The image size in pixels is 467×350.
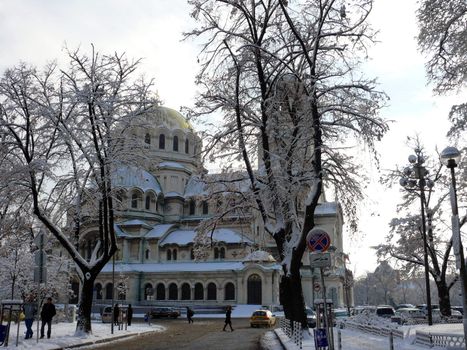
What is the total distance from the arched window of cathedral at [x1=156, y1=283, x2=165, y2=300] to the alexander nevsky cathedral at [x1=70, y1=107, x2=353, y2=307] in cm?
12

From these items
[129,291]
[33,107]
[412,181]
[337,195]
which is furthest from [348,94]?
[129,291]

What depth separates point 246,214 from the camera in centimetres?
2252

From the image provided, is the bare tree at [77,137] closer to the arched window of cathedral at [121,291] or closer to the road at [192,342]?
the road at [192,342]

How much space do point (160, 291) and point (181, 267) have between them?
12.7 feet

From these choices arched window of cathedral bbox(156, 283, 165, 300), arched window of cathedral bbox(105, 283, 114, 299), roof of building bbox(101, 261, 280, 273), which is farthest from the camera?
arched window of cathedral bbox(105, 283, 114, 299)

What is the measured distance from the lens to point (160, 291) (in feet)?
204

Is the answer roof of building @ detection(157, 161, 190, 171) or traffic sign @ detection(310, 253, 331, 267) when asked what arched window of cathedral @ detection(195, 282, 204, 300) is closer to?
roof of building @ detection(157, 161, 190, 171)

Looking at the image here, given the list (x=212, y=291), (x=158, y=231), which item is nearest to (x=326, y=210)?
(x=212, y=291)

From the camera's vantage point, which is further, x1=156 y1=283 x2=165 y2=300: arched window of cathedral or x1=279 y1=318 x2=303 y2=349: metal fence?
x1=156 y1=283 x2=165 y2=300: arched window of cathedral

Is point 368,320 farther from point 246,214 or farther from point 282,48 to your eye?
point 282,48

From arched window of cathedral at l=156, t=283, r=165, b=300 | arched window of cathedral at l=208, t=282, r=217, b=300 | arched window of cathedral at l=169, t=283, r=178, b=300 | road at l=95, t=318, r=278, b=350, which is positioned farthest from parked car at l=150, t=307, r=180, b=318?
road at l=95, t=318, r=278, b=350

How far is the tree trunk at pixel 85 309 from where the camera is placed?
22569 millimetres

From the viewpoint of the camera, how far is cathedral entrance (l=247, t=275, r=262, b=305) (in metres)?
57.2

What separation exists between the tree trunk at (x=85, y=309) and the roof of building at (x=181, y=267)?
1400 inches
